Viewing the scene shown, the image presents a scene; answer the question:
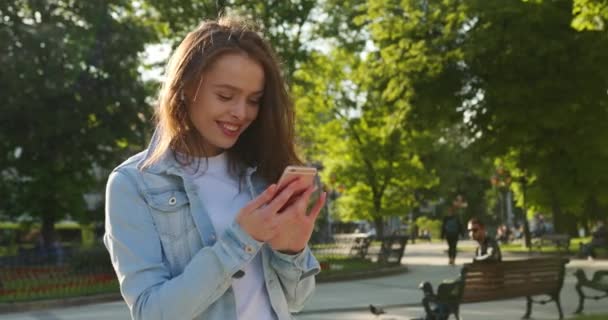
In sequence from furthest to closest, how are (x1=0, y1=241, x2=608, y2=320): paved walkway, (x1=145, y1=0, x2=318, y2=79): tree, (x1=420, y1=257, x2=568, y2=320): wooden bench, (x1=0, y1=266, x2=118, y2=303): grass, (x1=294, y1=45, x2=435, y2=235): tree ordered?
(x1=294, y1=45, x2=435, y2=235): tree < (x1=145, y1=0, x2=318, y2=79): tree < (x1=0, y1=266, x2=118, y2=303): grass < (x1=0, y1=241, x2=608, y2=320): paved walkway < (x1=420, y1=257, x2=568, y2=320): wooden bench

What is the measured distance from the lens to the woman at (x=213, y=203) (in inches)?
78.3

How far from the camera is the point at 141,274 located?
2.02 metres

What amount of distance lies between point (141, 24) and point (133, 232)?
31.4 m

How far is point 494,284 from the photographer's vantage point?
13656 millimetres

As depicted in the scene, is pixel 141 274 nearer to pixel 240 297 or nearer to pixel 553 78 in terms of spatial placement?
pixel 240 297

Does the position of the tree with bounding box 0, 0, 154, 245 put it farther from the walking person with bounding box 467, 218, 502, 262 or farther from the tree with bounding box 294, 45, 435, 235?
the walking person with bounding box 467, 218, 502, 262

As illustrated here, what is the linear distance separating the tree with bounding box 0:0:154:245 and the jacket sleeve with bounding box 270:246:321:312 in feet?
97.0

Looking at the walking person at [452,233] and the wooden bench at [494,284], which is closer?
the wooden bench at [494,284]

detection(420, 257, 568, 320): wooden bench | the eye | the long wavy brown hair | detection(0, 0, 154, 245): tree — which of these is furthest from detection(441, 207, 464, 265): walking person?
the eye

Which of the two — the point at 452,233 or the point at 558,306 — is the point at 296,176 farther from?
the point at 452,233

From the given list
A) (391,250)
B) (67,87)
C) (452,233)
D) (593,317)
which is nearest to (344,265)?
(391,250)

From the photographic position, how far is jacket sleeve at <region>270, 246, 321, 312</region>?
216 centimetres

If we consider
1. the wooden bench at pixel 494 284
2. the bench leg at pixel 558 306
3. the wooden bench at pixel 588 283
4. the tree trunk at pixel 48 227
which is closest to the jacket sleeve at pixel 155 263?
the wooden bench at pixel 494 284

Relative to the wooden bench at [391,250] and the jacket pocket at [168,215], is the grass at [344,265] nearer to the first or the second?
the wooden bench at [391,250]
